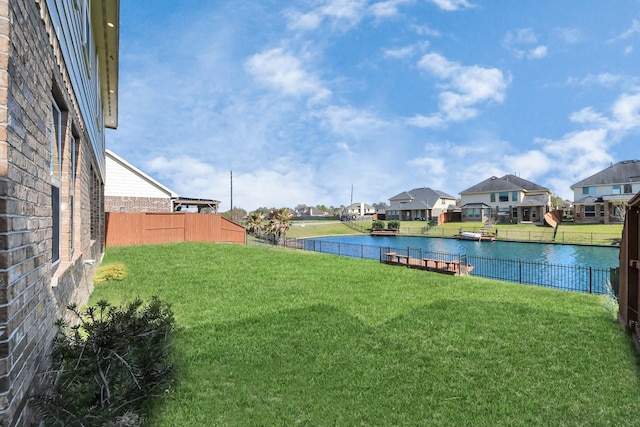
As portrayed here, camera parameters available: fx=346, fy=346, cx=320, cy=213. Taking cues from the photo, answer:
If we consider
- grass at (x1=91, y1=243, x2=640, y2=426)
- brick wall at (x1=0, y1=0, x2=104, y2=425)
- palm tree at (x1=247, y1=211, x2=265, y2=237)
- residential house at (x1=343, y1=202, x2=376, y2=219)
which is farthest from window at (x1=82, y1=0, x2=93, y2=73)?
residential house at (x1=343, y1=202, x2=376, y2=219)

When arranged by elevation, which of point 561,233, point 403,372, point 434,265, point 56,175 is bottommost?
point 403,372

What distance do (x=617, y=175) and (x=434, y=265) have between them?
41.4m

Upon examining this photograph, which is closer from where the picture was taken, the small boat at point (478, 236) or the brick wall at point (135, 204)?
the brick wall at point (135, 204)

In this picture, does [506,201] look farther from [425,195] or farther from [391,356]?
[391,356]

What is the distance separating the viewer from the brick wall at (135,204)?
22.1 metres

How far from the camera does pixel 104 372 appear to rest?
2994mm

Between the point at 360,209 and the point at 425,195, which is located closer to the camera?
the point at 425,195

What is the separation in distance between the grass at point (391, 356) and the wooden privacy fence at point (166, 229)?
9.38 meters

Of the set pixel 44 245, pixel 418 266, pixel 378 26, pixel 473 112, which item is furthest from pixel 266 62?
pixel 473 112

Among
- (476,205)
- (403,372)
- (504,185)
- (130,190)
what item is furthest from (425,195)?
(403,372)

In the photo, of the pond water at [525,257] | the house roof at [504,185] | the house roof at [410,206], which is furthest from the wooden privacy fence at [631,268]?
the house roof at [410,206]

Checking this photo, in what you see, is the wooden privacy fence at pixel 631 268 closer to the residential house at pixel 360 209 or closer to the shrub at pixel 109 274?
the shrub at pixel 109 274

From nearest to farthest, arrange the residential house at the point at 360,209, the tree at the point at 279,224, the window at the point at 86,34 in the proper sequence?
the window at the point at 86,34, the tree at the point at 279,224, the residential house at the point at 360,209

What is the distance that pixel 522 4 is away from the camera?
12141mm
